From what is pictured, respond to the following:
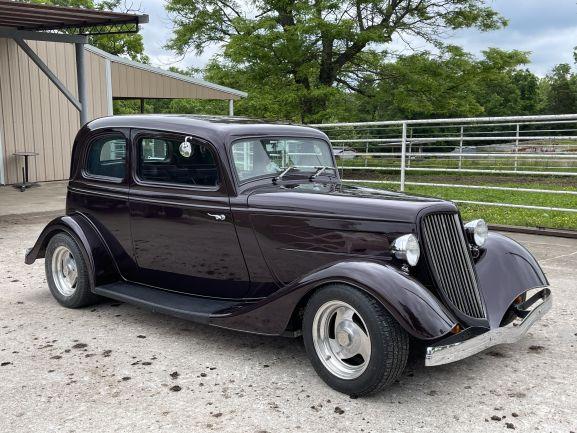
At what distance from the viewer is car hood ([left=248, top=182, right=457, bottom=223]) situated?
329 cm

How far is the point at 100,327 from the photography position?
4.20 metres

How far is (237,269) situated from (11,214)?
7405mm

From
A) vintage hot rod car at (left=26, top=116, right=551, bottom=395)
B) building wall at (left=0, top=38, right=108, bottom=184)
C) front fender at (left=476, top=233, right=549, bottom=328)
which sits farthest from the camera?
building wall at (left=0, top=38, right=108, bottom=184)

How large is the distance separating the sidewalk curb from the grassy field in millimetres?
284

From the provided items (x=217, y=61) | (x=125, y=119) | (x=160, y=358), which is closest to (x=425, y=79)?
(x=217, y=61)

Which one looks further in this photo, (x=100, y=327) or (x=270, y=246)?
(x=100, y=327)

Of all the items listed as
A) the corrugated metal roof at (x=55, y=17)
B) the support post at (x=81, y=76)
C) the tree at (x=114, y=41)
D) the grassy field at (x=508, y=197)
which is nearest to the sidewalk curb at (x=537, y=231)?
the grassy field at (x=508, y=197)

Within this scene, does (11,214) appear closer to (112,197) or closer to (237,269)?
(112,197)

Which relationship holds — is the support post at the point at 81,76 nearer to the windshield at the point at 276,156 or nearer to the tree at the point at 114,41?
the windshield at the point at 276,156

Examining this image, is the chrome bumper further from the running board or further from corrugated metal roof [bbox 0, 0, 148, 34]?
corrugated metal roof [bbox 0, 0, 148, 34]

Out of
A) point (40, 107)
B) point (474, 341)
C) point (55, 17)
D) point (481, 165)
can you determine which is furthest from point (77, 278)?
point (481, 165)

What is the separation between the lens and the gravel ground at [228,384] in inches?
110

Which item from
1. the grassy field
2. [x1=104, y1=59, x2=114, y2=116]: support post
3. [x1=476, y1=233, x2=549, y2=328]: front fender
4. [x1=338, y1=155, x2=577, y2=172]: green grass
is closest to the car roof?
[x1=476, y1=233, x2=549, y2=328]: front fender

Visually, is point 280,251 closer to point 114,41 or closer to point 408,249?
point 408,249
